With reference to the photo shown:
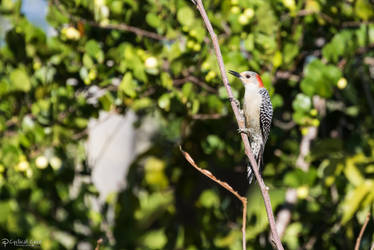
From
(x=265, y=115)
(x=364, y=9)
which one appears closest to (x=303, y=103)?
(x=265, y=115)

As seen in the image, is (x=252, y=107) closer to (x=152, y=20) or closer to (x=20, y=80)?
(x=152, y=20)

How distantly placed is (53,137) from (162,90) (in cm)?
65

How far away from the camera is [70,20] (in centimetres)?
271

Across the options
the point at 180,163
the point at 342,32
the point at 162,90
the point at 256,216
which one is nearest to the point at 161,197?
the point at 180,163

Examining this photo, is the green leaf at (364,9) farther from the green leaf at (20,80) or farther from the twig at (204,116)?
the green leaf at (20,80)

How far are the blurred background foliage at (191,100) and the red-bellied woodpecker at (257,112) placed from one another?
88 millimetres

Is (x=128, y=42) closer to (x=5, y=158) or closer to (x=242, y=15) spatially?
(x=242, y=15)

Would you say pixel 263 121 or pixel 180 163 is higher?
pixel 263 121

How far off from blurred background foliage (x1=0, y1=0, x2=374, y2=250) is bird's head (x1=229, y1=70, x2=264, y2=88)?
65mm

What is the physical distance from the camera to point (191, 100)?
262 centimetres

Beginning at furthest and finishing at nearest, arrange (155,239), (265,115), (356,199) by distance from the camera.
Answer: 1. (155,239)
2. (265,115)
3. (356,199)

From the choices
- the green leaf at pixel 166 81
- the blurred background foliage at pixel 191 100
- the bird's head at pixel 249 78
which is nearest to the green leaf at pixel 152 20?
the blurred background foliage at pixel 191 100

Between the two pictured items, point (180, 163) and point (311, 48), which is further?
point (180, 163)

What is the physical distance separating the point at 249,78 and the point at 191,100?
14.7 inches
